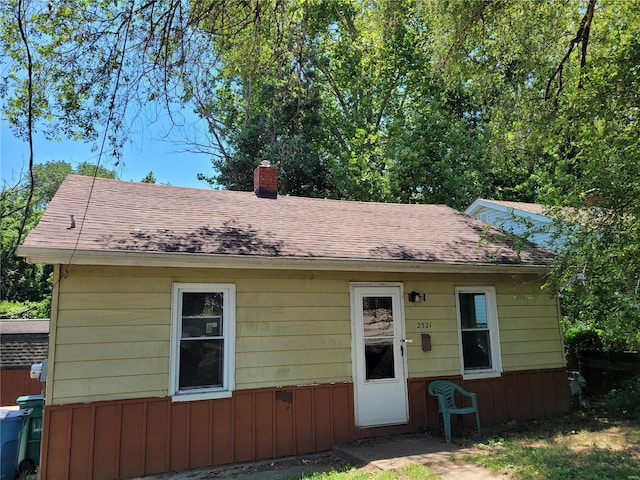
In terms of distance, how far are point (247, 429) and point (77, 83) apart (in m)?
4.68

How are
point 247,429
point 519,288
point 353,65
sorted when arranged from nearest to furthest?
point 247,429 → point 519,288 → point 353,65

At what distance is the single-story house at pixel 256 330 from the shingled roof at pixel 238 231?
40 mm

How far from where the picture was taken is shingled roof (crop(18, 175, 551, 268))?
5465 mm

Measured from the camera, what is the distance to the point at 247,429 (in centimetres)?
593

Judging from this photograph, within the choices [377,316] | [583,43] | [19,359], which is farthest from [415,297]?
[19,359]

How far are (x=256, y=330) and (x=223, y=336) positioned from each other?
440 mm

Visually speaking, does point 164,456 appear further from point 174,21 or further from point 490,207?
point 490,207

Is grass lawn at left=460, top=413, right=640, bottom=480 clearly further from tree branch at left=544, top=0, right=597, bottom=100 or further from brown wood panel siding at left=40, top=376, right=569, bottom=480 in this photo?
tree branch at left=544, top=0, right=597, bottom=100

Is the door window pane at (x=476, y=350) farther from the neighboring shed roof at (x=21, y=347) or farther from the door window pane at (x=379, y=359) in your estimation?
the neighboring shed roof at (x=21, y=347)

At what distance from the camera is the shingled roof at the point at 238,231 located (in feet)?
17.9

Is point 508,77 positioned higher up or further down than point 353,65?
further down

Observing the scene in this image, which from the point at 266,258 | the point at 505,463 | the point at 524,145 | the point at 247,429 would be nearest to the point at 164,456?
the point at 247,429

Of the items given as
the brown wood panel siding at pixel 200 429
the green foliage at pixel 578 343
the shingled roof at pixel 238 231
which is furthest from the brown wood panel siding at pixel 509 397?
the green foliage at pixel 578 343

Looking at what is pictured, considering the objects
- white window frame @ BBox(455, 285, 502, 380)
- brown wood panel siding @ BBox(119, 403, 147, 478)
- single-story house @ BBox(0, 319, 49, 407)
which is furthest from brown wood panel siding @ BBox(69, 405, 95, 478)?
single-story house @ BBox(0, 319, 49, 407)
